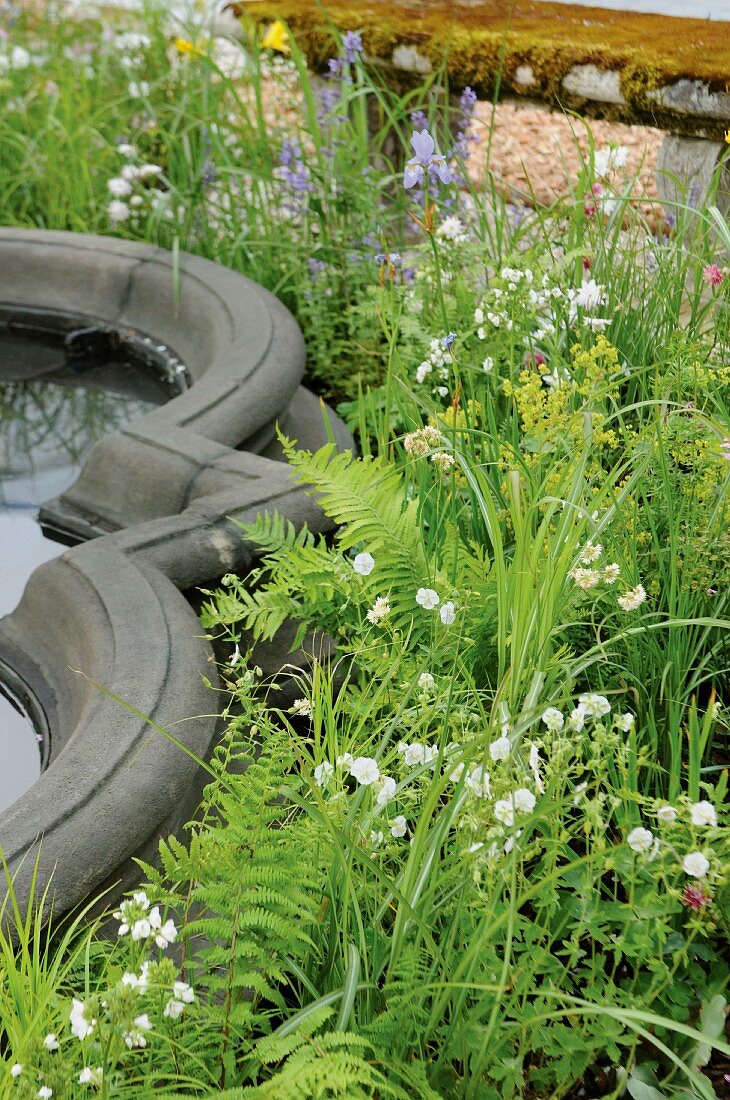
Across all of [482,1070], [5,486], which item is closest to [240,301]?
[5,486]

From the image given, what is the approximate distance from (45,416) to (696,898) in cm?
263

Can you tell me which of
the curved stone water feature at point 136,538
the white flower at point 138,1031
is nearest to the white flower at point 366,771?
the white flower at point 138,1031

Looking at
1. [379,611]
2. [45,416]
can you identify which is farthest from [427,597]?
[45,416]

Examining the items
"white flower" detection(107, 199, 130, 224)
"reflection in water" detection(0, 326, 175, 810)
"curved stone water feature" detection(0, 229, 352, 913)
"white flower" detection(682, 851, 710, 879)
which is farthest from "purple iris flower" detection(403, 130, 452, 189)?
"white flower" detection(107, 199, 130, 224)

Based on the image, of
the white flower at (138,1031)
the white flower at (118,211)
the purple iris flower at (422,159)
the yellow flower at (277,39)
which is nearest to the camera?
the white flower at (138,1031)

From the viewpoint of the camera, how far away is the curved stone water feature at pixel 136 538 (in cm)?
168

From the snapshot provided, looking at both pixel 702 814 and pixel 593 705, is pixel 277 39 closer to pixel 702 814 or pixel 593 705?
pixel 593 705

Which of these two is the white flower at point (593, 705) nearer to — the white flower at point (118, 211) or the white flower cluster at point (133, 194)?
the white flower cluster at point (133, 194)

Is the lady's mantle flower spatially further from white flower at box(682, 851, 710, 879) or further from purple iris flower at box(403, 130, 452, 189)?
purple iris flower at box(403, 130, 452, 189)

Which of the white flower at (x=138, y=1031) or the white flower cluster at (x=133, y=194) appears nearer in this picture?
the white flower at (x=138, y=1031)

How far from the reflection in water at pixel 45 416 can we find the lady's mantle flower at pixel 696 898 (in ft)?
5.80

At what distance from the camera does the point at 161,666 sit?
6.31 ft

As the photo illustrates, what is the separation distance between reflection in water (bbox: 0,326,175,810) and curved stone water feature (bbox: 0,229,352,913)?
0.18ft

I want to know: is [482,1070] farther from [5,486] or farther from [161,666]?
[5,486]
